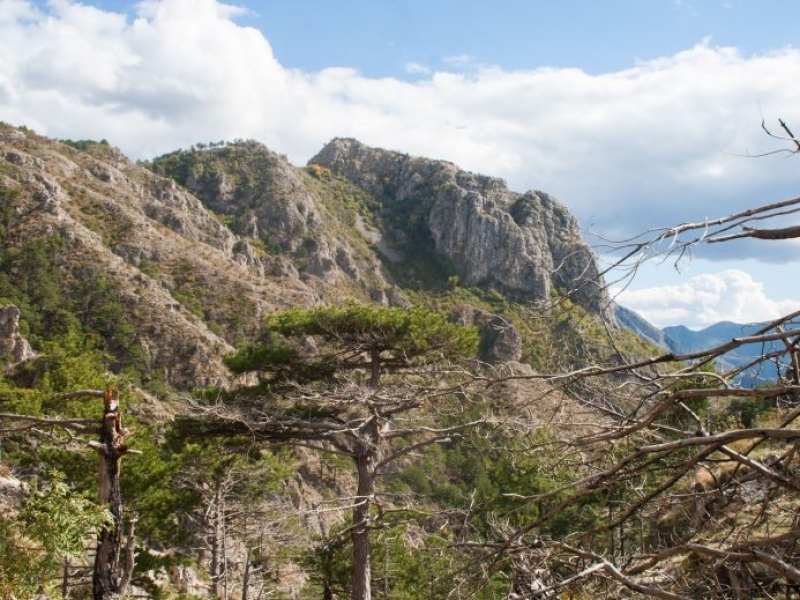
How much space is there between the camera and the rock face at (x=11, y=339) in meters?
36.9

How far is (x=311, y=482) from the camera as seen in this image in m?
46.6

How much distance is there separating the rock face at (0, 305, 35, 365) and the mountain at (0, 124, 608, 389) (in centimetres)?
585

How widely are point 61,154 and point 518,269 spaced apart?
64.1 meters

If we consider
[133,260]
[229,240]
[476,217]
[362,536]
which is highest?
[476,217]

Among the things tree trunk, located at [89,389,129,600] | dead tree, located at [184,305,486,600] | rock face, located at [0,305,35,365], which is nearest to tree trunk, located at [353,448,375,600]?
dead tree, located at [184,305,486,600]

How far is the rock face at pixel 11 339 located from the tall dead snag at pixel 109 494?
3719cm

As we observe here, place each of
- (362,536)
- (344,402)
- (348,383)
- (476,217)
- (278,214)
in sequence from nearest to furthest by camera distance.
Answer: (344,402), (348,383), (362,536), (278,214), (476,217)

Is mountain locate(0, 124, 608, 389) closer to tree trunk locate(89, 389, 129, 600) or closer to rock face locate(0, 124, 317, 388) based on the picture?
rock face locate(0, 124, 317, 388)

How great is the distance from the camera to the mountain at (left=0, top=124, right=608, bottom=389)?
48219mm

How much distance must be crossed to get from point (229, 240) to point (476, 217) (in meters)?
44.0

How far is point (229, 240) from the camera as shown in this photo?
76.9 m

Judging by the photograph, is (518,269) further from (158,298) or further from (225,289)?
(158,298)

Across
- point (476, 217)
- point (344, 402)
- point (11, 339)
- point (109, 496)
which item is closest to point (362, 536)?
point (344, 402)

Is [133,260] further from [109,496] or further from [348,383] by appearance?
[109,496]
